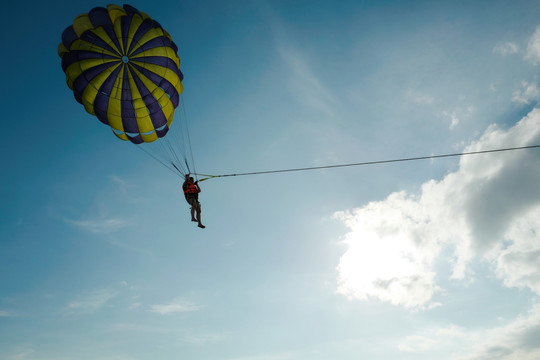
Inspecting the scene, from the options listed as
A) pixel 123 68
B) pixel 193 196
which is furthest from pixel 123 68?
pixel 193 196

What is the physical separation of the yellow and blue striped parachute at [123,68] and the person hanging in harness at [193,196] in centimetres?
315

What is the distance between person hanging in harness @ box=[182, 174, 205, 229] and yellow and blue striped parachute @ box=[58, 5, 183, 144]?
315 cm

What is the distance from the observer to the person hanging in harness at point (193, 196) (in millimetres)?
14742

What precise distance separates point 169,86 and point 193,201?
17.3 ft

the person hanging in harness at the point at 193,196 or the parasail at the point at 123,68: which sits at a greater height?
the parasail at the point at 123,68

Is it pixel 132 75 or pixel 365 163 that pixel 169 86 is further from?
→ pixel 365 163

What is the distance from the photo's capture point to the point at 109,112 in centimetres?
1578

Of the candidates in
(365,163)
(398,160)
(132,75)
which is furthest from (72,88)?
(398,160)

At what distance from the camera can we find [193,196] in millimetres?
14906

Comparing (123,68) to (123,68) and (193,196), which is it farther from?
(193,196)

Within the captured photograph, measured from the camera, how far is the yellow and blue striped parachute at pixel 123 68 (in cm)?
1519

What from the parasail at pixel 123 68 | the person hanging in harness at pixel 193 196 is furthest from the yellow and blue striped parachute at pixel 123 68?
the person hanging in harness at pixel 193 196

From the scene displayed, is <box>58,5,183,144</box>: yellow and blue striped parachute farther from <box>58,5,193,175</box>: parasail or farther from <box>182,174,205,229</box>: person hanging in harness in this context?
<box>182,174,205,229</box>: person hanging in harness

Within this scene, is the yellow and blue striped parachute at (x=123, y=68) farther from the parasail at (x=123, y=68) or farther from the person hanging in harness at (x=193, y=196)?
the person hanging in harness at (x=193, y=196)
